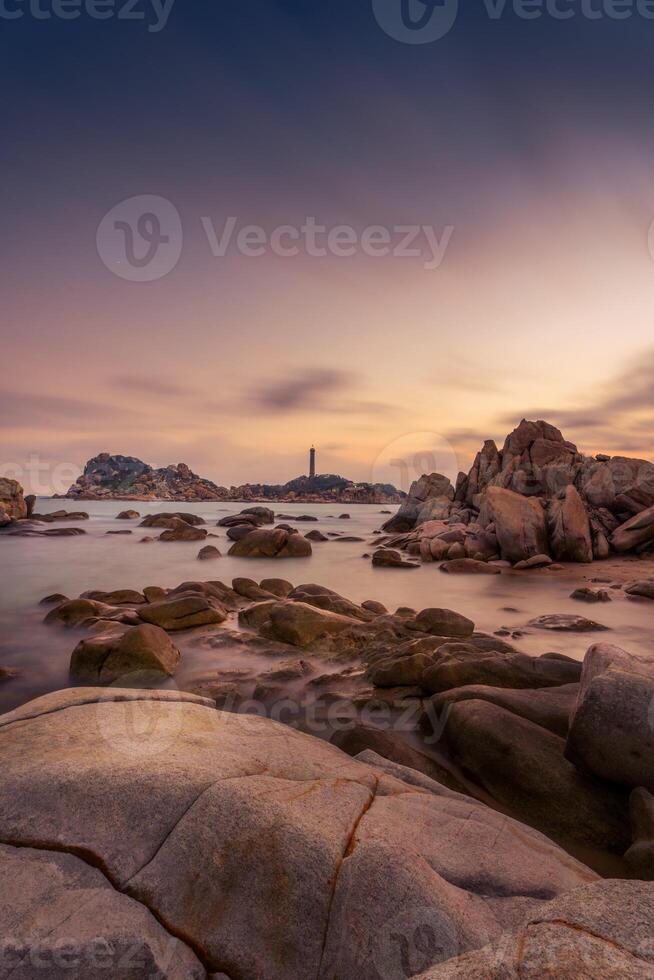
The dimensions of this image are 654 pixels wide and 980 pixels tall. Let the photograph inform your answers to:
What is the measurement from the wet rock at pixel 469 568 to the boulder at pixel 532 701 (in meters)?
14.2

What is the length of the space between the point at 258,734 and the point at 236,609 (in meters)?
8.41

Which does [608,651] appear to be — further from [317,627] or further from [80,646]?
[80,646]

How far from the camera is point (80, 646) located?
8.19 metres

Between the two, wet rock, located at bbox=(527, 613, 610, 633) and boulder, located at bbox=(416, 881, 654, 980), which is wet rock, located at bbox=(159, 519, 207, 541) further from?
boulder, located at bbox=(416, 881, 654, 980)

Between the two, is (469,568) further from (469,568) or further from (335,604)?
(335,604)

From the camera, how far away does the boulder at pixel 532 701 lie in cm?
552

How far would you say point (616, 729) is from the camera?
14.7ft

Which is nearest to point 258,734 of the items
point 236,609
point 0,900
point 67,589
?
point 0,900

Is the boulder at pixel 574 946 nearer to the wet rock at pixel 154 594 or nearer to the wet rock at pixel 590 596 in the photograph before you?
the wet rock at pixel 154 594

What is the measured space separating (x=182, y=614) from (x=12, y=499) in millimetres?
48644

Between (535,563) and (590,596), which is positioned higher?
(535,563)

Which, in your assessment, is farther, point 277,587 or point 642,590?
point 642,590

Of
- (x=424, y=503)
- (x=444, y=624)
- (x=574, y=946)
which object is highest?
(x=424, y=503)

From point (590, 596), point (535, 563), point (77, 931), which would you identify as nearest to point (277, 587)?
point (590, 596)
